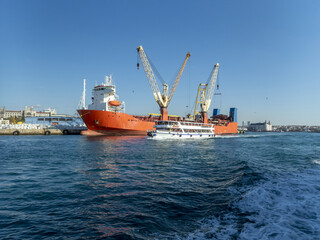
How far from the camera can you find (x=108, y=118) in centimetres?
5469

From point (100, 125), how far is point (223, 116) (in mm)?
74416

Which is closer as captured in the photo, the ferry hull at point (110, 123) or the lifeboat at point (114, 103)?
the ferry hull at point (110, 123)

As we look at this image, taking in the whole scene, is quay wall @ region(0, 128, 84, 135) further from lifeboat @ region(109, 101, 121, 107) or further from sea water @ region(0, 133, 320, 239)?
sea water @ region(0, 133, 320, 239)

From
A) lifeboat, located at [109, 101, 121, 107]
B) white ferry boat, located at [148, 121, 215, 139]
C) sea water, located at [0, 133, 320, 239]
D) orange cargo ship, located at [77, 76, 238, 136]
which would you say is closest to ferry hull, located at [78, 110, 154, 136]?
orange cargo ship, located at [77, 76, 238, 136]

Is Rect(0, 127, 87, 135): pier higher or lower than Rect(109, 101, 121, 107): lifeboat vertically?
lower

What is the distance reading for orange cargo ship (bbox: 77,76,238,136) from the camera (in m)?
54.7

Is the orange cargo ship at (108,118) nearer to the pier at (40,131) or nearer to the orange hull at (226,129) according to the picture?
the pier at (40,131)

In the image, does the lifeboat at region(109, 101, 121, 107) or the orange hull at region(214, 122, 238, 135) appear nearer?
the lifeboat at region(109, 101, 121, 107)

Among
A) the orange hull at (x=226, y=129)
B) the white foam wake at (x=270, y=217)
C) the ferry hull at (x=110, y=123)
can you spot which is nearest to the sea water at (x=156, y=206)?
the white foam wake at (x=270, y=217)

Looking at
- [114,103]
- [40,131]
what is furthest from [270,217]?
[40,131]

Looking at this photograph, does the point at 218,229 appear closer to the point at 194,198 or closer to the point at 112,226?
the point at 194,198

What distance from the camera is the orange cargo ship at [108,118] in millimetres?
54656

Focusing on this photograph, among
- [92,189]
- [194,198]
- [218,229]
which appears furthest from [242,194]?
[92,189]

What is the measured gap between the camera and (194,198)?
388 inches
